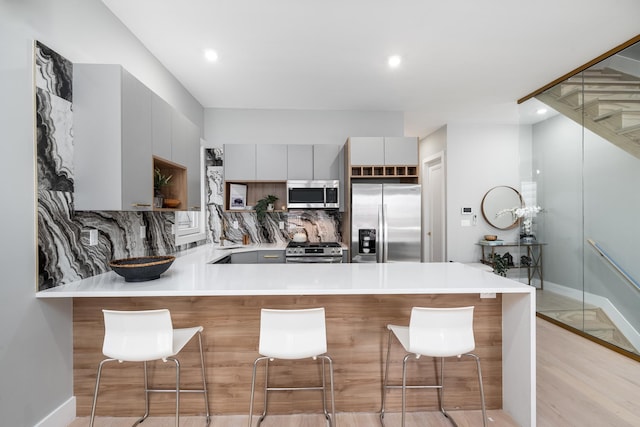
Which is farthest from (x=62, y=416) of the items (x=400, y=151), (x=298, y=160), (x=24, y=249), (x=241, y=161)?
(x=400, y=151)

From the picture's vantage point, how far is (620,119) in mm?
2883

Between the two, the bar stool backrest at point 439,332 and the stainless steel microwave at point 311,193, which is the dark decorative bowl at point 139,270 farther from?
the stainless steel microwave at point 311,193

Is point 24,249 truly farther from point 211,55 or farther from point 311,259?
point 311,259

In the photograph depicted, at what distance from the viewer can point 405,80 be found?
3430mm

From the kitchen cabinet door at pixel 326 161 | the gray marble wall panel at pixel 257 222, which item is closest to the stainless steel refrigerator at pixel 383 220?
the kitchen cabinet door at pixel 326 161

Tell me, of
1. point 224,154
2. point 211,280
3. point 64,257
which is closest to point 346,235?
point 224,154

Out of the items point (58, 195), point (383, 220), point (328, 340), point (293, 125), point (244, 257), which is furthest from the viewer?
point (293, 125)

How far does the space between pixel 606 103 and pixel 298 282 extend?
11.4 feet

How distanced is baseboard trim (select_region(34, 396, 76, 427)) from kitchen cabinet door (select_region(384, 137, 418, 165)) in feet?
12.0

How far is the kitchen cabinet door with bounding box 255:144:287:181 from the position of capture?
415 cm

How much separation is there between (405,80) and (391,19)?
113 cm

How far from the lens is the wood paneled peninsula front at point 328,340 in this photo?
6.31ft

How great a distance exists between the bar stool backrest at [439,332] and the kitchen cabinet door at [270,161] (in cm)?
295

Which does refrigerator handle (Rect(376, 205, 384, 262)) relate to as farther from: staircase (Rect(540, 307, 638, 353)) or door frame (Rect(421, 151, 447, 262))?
staircase (Rect(540, 307, 638, 353))
